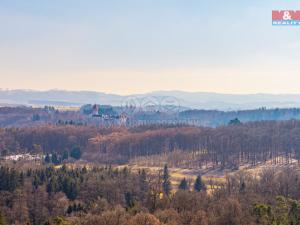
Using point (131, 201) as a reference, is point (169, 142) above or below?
above

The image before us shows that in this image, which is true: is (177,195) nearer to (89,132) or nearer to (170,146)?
(170,146)

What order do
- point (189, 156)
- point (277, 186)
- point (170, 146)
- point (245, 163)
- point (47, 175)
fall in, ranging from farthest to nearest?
point (170, 146) → point (189, 156) → point (245, 163) → point (47, 175) → point (277, 186)

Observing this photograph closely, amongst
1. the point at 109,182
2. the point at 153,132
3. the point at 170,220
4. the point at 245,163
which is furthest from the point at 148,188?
the point at 153,132

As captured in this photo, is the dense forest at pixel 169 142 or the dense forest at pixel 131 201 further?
the dense forest at pixel 169 142

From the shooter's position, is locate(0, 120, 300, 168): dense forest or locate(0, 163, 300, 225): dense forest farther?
locate(0, 120, 300, 168): dense forest
